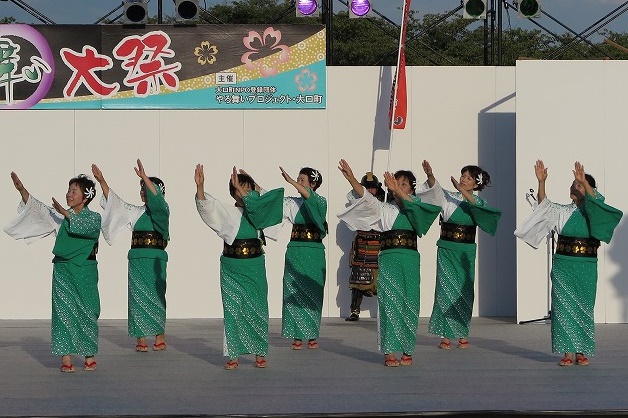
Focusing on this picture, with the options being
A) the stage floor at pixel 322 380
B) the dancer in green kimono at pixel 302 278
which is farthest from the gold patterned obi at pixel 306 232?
the stage floor at pixel 322 380

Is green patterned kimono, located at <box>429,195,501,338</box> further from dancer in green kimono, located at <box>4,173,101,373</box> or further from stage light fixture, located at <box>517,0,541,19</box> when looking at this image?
stage light fixture, located at <box>517,0,541,19</box>

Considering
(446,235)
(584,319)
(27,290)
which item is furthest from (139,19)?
(584,319)

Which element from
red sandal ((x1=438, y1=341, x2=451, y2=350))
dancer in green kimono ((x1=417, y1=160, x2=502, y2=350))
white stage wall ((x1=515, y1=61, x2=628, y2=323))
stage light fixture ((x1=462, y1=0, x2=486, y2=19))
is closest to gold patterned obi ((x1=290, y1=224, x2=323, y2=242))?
dancer in green kimono ((x1=417, y1=160, x2=502, y2=350))

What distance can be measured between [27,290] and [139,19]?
2662 mm

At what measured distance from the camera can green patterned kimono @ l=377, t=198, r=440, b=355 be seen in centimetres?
812

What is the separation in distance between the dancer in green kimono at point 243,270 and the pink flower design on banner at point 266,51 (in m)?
3.71

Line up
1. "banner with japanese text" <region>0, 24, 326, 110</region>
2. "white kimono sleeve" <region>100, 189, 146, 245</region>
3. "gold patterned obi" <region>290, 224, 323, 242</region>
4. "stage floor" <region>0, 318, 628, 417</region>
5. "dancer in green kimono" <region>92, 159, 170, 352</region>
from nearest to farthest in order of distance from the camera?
"stage floor" <region>0, 318, 628, 417</region> → "white kimono sleeve" <region>100, 189, 146, 245</region> → "dancer in green kimono" <region>92, 159, 170, 352</region> → "gold patterned obi" <region>290, 224, 323, 242</region> → "banner with japanese text" <region>0, 24, 326, 110</region>

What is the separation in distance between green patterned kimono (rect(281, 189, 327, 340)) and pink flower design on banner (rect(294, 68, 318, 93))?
8.07 ft

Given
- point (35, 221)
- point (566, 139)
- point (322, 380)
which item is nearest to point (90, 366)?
point (35, 221)

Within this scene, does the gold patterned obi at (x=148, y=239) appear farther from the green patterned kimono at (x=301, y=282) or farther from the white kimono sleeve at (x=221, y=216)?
the white kimono sleeve at (x=221, y=216)

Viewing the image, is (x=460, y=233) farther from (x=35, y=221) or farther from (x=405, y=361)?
(x=35, y=221)

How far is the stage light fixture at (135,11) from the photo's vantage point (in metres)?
11.5

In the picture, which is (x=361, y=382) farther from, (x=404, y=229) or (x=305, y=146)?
(x=305, y=146)

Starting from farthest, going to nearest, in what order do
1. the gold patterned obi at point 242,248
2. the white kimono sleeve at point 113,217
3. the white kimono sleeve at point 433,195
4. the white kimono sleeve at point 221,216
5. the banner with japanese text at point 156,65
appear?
the banner with japanese text at point 156,65, the white kimono sleeve at point 433,195, the white kimono sleeve at point 113,217, the gold patterned obi at point 242,248, the white kimono sleeve at point 221,216
